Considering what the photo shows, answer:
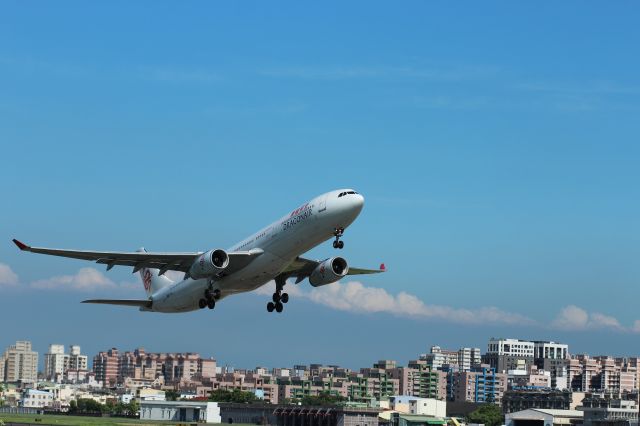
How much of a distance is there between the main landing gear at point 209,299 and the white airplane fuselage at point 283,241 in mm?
308

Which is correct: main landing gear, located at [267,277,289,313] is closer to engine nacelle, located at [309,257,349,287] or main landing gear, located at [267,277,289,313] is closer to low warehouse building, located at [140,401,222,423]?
engine nacelle, located at [309,257,349,287]

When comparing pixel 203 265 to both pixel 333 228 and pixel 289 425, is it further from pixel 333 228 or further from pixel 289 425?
pixel 289 425

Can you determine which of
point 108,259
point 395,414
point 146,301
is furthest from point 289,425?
point 108,259

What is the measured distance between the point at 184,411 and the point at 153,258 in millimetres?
91804

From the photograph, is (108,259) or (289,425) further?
(289,425)

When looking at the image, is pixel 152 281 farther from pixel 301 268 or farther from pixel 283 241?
pixel 283 241

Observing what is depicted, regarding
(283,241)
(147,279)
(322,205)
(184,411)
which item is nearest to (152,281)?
(147,279)

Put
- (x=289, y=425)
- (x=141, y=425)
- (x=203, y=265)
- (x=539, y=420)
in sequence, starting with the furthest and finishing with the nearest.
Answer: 1. (x=539, y=420)
2. (x=289, y=425)
3. (x=141, y=425)
4. (x=203, y=265)

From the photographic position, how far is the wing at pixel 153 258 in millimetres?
80062

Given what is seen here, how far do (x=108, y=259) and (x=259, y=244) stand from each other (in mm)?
12455

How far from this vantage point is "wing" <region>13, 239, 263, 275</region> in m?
80.1

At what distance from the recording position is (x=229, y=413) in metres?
168

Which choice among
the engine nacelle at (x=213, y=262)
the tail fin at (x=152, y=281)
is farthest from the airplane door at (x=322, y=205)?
the tail fin at (x=152, y=281)

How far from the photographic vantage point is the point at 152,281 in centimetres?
10006
